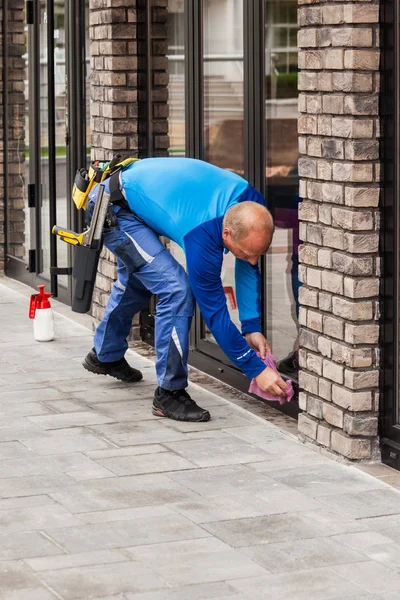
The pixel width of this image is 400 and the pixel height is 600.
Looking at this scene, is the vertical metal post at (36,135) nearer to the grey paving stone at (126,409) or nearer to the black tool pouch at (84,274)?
→ the black tool pouch at (84,274)

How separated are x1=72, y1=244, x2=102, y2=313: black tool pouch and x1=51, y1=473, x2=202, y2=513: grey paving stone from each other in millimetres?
1727

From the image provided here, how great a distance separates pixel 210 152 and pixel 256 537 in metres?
3.46

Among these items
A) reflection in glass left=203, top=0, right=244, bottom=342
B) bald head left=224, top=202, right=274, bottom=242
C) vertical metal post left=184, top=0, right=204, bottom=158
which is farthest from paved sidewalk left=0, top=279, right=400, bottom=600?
vertical metal post left=184, top=0, right=204, bottom=158

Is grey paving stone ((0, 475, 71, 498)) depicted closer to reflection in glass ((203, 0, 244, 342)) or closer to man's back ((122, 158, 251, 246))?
man's back ((122, 158, 251, 246))

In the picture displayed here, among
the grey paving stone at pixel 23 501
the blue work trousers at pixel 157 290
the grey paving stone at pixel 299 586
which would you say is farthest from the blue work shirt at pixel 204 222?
the grey paving stone at pixel 299 586

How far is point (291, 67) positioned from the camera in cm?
713

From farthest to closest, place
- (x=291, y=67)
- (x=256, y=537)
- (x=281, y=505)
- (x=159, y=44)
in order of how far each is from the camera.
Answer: (x=159, y=44)
(x=291, y=67)
(x=281, y=505)
(x=256, y=537)

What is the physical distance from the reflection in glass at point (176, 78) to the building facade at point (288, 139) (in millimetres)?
17

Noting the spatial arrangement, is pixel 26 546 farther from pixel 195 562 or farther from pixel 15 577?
pixel 195 562

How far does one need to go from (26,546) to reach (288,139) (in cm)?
287

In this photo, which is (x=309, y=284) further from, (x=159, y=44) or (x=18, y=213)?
(x=18, y=213)

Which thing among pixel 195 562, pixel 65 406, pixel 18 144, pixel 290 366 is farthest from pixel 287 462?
pixel 18 144

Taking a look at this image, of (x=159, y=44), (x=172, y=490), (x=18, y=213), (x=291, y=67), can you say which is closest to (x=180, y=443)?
(x=172, y=490)

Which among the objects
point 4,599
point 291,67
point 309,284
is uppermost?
point 291,67
